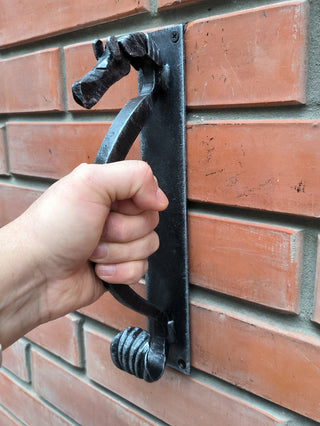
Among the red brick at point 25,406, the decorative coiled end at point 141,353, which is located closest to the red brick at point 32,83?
the decorative coiled end at point 141,353

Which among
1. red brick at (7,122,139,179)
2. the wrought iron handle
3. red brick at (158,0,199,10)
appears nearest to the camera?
the wrought iron handle

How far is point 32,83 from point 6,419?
85cm

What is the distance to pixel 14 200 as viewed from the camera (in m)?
0.85

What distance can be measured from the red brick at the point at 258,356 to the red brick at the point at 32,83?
Answer: 17.5 inches

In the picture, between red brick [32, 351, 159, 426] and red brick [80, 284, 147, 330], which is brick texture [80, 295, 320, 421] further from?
red brick [32, 351, 159, 426]

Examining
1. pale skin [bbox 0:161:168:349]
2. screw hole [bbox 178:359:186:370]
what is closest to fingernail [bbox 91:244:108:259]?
pale skin [bbox 0:161:168:349]

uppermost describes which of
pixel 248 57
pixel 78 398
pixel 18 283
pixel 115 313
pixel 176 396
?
pixel 248 57

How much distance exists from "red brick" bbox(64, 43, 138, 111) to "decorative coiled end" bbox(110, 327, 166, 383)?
354mm

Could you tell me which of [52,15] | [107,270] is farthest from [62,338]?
[52,15]

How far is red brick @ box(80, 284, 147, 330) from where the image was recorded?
0.67 metres

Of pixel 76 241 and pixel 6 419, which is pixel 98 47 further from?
pixel 6 419

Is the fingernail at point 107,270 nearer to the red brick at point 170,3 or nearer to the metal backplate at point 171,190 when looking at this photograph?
the metal backplate at point 171,190

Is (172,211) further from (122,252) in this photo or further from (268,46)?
(268,46)

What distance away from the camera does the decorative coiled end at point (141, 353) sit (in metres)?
0.57
